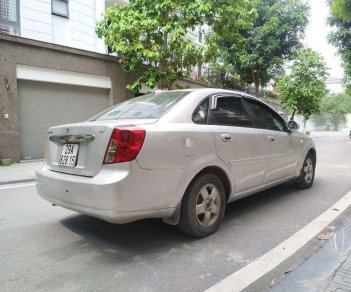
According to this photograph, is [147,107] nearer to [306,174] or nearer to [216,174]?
[216,174]

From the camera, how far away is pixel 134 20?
1080cm

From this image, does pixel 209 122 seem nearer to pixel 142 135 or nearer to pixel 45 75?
pixel 142 135

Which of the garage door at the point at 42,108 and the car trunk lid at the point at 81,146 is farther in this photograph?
the garage door at the point at 42,108

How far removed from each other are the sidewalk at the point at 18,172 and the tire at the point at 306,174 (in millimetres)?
5790

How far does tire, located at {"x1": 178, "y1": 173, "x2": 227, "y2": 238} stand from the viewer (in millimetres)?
3396

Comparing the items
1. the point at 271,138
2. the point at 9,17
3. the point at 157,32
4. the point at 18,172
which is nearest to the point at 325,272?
the point at 271,138

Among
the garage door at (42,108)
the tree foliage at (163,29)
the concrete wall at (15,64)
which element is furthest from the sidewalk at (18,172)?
the tree foliage at (163,29)

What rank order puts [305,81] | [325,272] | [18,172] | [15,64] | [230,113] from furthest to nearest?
1. [305,81]
2. [15,64]
3. [18,172]
4. [230,113]
5. [325,272]

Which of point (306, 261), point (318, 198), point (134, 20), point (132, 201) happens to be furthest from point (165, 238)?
point (134, 20)

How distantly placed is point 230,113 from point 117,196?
188cm

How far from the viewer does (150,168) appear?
3.03 metres

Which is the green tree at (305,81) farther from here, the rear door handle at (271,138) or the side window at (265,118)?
the rear door handle at (271,138)

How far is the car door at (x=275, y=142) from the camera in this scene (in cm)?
461

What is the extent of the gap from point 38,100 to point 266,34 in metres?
11.5
